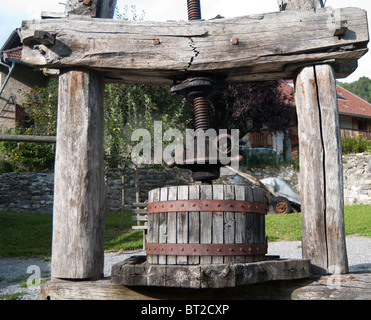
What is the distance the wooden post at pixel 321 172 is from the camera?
113 inches

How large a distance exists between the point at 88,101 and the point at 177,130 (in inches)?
351

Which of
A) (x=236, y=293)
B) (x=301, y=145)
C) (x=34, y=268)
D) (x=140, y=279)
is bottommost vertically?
(x=34, y=268)

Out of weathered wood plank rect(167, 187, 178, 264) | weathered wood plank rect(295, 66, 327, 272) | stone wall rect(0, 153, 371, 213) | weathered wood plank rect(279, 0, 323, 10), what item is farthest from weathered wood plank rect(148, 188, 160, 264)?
stone wall rect(0, 153, 371, 213)

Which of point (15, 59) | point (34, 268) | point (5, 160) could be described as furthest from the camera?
point (15, 59)

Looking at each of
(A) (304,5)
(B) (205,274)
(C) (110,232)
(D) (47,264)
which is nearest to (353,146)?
(C) (110,232)

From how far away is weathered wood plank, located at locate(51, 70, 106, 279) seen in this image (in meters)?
2.85

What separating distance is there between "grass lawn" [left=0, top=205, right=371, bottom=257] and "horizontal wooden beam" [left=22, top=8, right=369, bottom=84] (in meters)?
6.52

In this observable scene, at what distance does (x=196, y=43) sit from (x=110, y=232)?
8.35 m

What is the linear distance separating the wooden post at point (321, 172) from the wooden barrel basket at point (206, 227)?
1.79 feet

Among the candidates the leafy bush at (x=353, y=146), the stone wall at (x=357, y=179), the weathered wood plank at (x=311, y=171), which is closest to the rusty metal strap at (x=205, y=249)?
the weathered wood plank at (x=311, y=171)

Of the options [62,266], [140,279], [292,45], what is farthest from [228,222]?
[292,45]

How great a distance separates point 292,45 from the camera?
2.97 meters

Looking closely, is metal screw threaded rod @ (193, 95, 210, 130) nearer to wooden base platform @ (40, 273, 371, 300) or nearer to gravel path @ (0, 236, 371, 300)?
wooden base platform @ (40, 273, 371, 300)

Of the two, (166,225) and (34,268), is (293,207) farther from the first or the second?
(166,225)
